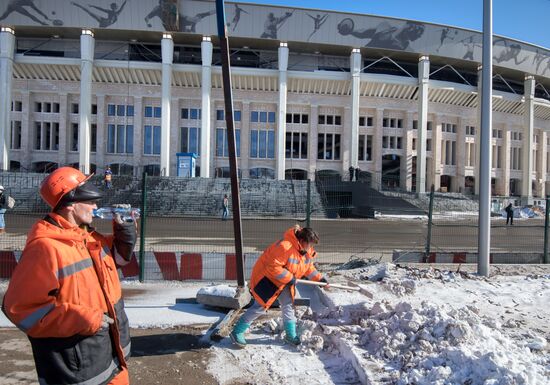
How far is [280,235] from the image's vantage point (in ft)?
49.9

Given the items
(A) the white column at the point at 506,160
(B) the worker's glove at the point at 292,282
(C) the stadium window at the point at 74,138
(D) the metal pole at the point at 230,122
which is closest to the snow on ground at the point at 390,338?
(B) the worker's glove at the point at 292,282

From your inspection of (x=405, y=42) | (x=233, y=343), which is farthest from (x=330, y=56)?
(x=233, y=343)

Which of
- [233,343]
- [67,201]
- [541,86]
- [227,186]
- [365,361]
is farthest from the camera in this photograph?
[541,86]

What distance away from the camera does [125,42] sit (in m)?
38.2

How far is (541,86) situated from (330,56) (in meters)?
28.2

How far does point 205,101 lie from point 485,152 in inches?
1202

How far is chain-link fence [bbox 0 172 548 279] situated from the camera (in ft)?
26.1

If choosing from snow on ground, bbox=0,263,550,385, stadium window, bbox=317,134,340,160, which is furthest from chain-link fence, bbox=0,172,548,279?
stadium window, bbox=317,134,340,160

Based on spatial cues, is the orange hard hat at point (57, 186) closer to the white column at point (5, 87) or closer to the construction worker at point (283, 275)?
the construction worker at point (283, 275)

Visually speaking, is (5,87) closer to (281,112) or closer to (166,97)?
(166,97)

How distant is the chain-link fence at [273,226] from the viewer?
26.1 ft

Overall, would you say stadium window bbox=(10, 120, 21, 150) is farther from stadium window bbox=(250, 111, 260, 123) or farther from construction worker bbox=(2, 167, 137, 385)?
construction worker bbox=(2, 167, 137, 385)

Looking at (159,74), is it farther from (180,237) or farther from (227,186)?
(180,237)

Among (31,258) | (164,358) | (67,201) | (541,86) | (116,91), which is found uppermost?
(541,86)
